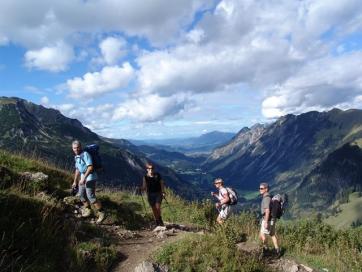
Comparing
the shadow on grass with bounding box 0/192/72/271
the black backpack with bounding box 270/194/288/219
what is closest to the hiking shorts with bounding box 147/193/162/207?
the black backpack with bounding box 270/194/288/219

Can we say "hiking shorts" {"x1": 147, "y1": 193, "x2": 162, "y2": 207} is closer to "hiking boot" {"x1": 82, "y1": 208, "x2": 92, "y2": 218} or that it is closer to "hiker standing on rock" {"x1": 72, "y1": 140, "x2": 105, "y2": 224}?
"hiker standing on rock" {"x1": 72, "y1": 140, "x2": 105, "y2": 224}

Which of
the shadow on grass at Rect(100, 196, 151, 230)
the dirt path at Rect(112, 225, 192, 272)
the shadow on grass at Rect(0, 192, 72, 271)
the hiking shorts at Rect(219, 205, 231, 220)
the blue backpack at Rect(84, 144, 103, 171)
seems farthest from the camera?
the hiking shorts at Rect(219, 205, 231, 220)

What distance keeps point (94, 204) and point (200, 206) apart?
7.66 metres

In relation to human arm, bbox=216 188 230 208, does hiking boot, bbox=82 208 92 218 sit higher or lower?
lower

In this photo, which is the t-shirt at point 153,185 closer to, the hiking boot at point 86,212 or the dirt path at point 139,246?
the dirt path at point 139,246

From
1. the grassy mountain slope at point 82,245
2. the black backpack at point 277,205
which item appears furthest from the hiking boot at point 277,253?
the black backpack at point 277,205

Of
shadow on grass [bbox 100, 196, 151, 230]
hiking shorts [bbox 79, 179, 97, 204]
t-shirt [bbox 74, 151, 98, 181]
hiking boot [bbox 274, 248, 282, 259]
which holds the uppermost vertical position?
t-shirt [bbox 74, 151, 98, 181]

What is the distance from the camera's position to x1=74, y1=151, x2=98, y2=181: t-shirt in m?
15.8

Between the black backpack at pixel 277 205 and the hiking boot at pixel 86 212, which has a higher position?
the black backpack at pixel 277 205

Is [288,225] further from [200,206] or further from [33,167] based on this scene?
[33,167]

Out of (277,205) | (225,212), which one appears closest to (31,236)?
(277,205)

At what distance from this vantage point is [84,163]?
1608 centimetres

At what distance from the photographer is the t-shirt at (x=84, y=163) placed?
1576 cm

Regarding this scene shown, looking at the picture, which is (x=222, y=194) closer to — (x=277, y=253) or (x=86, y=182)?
(x=277, y=253)
